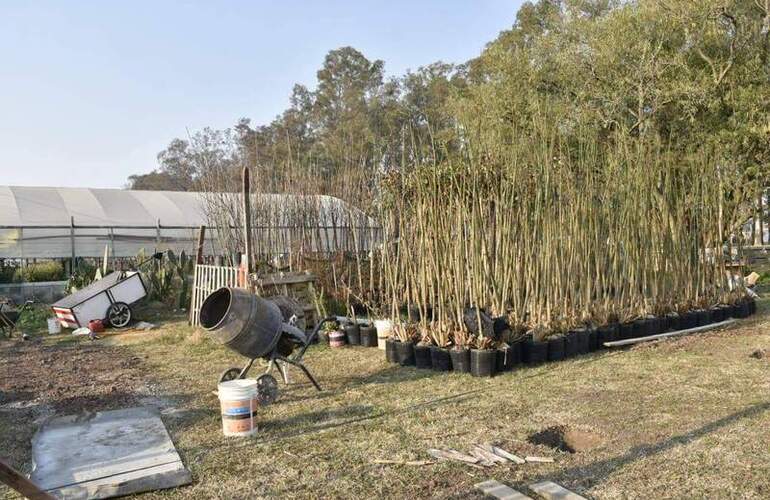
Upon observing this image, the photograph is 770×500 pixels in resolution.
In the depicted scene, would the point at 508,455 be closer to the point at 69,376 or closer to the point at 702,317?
the point at 69,376

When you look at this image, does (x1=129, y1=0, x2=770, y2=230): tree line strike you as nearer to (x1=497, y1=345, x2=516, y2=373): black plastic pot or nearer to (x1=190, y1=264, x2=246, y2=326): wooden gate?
(x1=190, y1=264, x2=246, y2=326): wooden gate

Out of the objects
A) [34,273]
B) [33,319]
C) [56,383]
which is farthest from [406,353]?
[34,273]

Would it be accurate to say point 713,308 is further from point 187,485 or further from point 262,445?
point 187,485

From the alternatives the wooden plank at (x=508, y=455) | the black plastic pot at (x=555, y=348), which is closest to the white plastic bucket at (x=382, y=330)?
the black plastic pot at (x=555, y=348)

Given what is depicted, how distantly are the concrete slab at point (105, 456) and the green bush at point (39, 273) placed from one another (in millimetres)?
9654

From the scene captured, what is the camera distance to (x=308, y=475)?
3219 mm

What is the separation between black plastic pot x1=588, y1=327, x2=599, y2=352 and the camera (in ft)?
20.3

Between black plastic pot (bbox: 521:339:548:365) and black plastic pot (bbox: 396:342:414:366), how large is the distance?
0.98 m

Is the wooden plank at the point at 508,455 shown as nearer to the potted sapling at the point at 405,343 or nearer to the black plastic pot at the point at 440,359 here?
the black plastic pot at the point at 440,359

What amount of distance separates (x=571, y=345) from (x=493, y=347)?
40.2 inches

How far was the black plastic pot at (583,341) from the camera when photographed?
602 cm

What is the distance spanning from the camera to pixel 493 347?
5316 mm

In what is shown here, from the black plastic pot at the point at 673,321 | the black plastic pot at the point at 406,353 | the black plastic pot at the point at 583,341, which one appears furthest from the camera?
the black plastic pot at the point at 673,321

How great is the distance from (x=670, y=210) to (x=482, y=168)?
11.0ft
